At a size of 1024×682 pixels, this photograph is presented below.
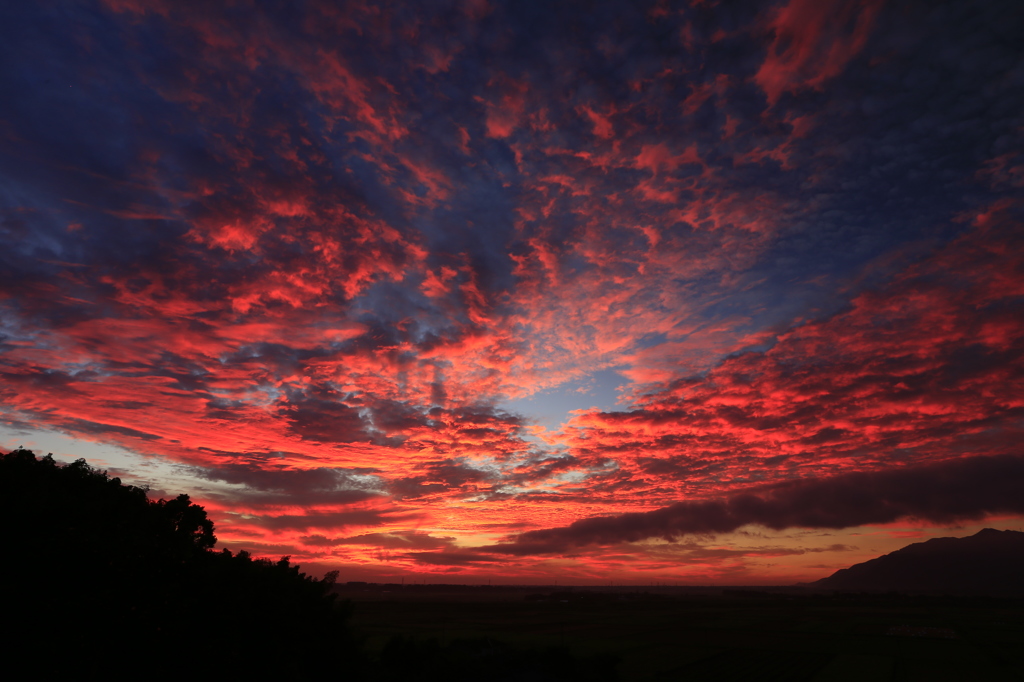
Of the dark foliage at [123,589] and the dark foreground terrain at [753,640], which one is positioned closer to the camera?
the dark foliage at [123,589]

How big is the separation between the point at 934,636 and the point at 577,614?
90.3 meters

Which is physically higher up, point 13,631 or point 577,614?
point 13,631

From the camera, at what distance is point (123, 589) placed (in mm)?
22859

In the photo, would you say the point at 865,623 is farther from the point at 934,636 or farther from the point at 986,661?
the point at 986,661

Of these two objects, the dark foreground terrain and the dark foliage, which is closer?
the dark foliage

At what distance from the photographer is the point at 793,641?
9494 cm

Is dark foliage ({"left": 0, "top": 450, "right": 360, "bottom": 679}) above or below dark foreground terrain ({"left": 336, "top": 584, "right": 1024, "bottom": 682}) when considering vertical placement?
above

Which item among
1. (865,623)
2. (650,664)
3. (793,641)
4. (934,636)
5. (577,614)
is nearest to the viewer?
(650,664)

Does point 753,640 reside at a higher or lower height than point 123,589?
lower

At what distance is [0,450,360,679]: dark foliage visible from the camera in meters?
20.4

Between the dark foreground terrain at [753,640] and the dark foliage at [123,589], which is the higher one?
the dark foliage at [123,589]

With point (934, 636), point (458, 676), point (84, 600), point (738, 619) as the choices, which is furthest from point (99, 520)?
point (738, 619)

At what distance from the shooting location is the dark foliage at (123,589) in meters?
20.4

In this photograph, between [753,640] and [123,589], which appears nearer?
[123,589]
